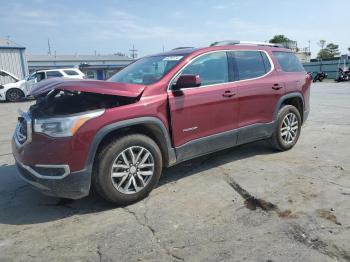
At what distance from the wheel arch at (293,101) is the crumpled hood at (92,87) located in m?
2.66

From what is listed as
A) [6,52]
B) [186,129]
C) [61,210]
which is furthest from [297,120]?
[6,52]

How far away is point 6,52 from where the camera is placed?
88.0 ft

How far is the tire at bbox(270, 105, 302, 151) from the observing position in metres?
5.92

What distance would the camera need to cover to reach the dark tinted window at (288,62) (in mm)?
6137

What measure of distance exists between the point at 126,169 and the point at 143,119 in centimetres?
60

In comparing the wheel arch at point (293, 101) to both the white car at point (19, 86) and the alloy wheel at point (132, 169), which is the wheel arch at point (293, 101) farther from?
the white car at point (19, 86)

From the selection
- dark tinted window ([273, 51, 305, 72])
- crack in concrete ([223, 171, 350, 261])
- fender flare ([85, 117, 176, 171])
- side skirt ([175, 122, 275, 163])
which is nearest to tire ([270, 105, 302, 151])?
side skirt ([175, 122, 275, 163])

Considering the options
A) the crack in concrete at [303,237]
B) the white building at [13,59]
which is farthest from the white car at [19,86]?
the crack in concrete at [303,237]

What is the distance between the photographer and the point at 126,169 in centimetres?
406

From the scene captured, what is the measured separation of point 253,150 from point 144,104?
2793mm

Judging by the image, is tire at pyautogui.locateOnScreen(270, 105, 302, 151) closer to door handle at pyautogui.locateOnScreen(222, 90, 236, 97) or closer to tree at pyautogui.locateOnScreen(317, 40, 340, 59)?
door handle at pyautogui.locateOnScreen(222, 90, 236, 97)

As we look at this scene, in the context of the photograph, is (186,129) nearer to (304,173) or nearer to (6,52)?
(304,173)

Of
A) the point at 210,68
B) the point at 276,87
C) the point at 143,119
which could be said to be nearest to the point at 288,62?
the point at 276,87

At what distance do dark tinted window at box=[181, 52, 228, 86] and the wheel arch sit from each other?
50.8 inches
